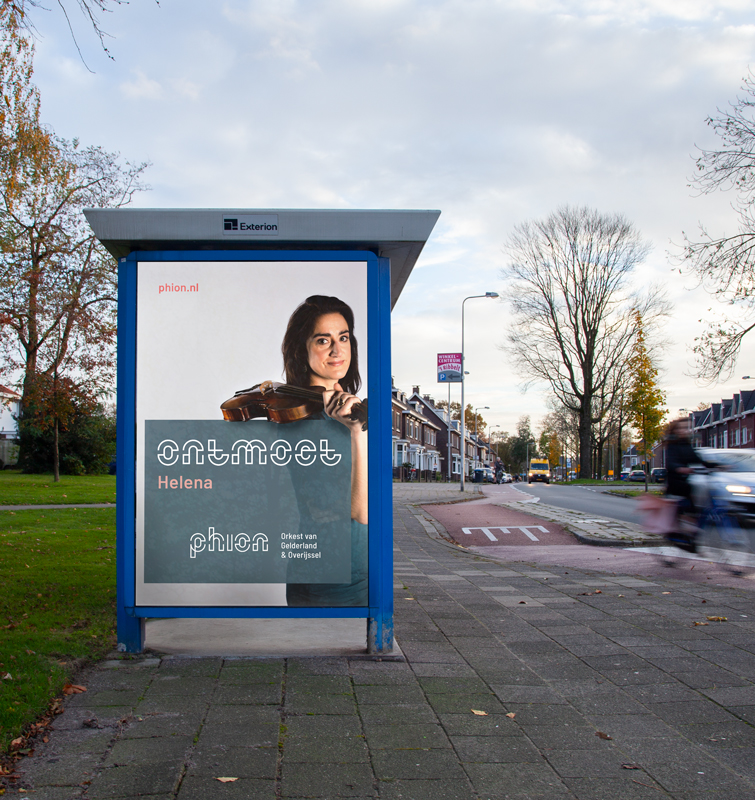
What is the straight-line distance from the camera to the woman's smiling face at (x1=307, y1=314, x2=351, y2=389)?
4.63 meters

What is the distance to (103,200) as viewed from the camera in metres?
27.1

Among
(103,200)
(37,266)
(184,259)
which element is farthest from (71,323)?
(184,259)

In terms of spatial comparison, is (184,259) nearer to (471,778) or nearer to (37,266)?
(471,778)

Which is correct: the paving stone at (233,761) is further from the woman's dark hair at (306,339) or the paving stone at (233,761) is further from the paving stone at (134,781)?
the woman's dark hair at (306,339)

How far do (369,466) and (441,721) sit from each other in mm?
1663

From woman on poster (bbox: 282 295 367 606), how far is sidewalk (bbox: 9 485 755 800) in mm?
444

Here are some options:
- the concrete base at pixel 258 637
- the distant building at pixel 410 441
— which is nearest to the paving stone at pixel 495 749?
the concrete base at pixel 258 637

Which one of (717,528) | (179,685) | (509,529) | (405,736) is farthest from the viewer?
(509,529)

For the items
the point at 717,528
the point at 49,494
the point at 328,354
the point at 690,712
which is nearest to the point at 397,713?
the point at 690,712

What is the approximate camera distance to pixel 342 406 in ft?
15.2

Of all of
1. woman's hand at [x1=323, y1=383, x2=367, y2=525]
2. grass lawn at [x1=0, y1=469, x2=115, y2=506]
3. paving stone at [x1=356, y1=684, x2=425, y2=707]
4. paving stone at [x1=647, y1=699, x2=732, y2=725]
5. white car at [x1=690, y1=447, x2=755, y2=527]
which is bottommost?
paving stone at [x1=647, y1=699, x2=732, y2=725]

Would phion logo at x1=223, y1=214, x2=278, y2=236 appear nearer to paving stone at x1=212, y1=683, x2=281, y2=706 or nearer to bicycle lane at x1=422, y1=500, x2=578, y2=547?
paving stone at x1=212, y1=683, x2=281, y2=706

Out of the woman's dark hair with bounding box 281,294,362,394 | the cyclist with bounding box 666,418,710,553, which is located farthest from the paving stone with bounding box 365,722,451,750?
the cyclist with bounding box 666,418,710,553

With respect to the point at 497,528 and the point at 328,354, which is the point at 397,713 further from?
the point at 497,528
